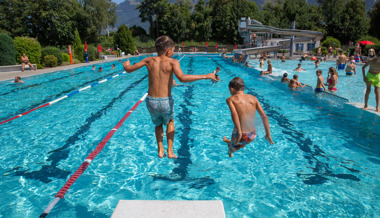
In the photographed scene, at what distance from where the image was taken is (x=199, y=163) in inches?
194

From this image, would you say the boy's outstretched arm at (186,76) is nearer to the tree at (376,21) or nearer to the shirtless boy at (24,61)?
the shirtless boy at (24,61)

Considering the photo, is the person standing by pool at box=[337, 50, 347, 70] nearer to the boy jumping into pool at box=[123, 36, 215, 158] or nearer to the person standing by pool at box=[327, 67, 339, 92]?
the person standing by pool at box=[327, 67, 339, 92]

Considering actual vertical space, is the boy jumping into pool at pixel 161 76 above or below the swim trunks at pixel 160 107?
above

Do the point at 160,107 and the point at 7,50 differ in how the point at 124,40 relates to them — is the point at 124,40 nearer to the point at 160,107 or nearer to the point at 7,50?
the point at 7,50

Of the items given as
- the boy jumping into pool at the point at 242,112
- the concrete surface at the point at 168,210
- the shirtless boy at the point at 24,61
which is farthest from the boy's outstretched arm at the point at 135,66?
the shirtless boy at the point at 24,61

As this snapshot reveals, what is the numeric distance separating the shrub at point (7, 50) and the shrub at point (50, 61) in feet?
7.32

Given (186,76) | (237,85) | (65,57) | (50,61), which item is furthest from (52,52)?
(237,85)

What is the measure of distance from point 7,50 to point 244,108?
68.1ft

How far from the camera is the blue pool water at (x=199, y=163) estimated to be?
144 inches

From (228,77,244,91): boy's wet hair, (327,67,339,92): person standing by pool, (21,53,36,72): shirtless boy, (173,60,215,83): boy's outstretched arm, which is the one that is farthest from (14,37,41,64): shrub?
(228,77,244,91): boy's wet hair

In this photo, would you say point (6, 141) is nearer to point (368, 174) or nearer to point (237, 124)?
point (237, 124)

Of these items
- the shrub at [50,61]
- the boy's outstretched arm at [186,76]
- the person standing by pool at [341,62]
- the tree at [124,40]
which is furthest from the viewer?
the tree at [124,40]

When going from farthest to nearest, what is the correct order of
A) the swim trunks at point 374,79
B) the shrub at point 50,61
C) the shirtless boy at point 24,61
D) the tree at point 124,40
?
the tree at point 124,40
the shrub at point 50,61
the shirtless boy at point 24,61
the swim trunks at point 374,79

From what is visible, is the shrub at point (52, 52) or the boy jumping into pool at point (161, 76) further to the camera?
the shrub at point (52, 52)
